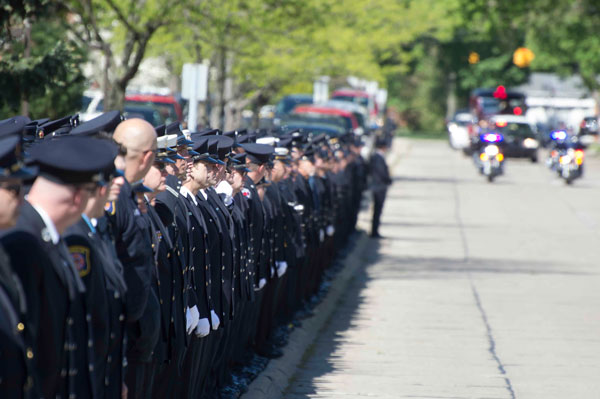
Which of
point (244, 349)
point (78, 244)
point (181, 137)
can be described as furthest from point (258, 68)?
point (78, 244)

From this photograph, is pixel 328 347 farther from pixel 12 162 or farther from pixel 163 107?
pixel 163 107

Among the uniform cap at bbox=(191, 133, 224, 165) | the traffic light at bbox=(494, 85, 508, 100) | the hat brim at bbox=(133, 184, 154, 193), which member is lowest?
the traffic light at bbox=(494, 85, 508, 100)

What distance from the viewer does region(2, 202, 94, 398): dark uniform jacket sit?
15.6 ft

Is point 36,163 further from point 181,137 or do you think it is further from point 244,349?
point 244,349

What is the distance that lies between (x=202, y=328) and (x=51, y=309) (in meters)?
3.34

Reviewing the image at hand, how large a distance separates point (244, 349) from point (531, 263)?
1134 cm

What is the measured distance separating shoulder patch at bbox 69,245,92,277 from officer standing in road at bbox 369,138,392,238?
19439mm

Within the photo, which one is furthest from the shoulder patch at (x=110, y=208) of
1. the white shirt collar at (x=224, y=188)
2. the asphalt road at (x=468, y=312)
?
the asphalt road at (x=468, y=312)

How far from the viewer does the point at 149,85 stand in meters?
47.9

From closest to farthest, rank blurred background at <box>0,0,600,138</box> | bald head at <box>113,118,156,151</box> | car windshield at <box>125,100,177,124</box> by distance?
bald head at <box>113,118,156,151</box>, blurred background at <box>0,0,600,138</box>, car windshield at <box>125,100,177,124</box>

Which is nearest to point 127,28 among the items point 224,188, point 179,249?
point 224,188

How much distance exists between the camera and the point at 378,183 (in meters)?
25.5

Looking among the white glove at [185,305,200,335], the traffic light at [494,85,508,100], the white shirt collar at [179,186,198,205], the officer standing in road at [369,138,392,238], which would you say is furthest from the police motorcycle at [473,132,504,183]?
the traffic light at [494,85,508,100]

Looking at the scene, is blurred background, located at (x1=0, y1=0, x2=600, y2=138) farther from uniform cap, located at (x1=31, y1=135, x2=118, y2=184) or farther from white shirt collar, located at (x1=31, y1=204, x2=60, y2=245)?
white shirt collar, located at (x1=31, y1=204, x2=60, y2=245)
